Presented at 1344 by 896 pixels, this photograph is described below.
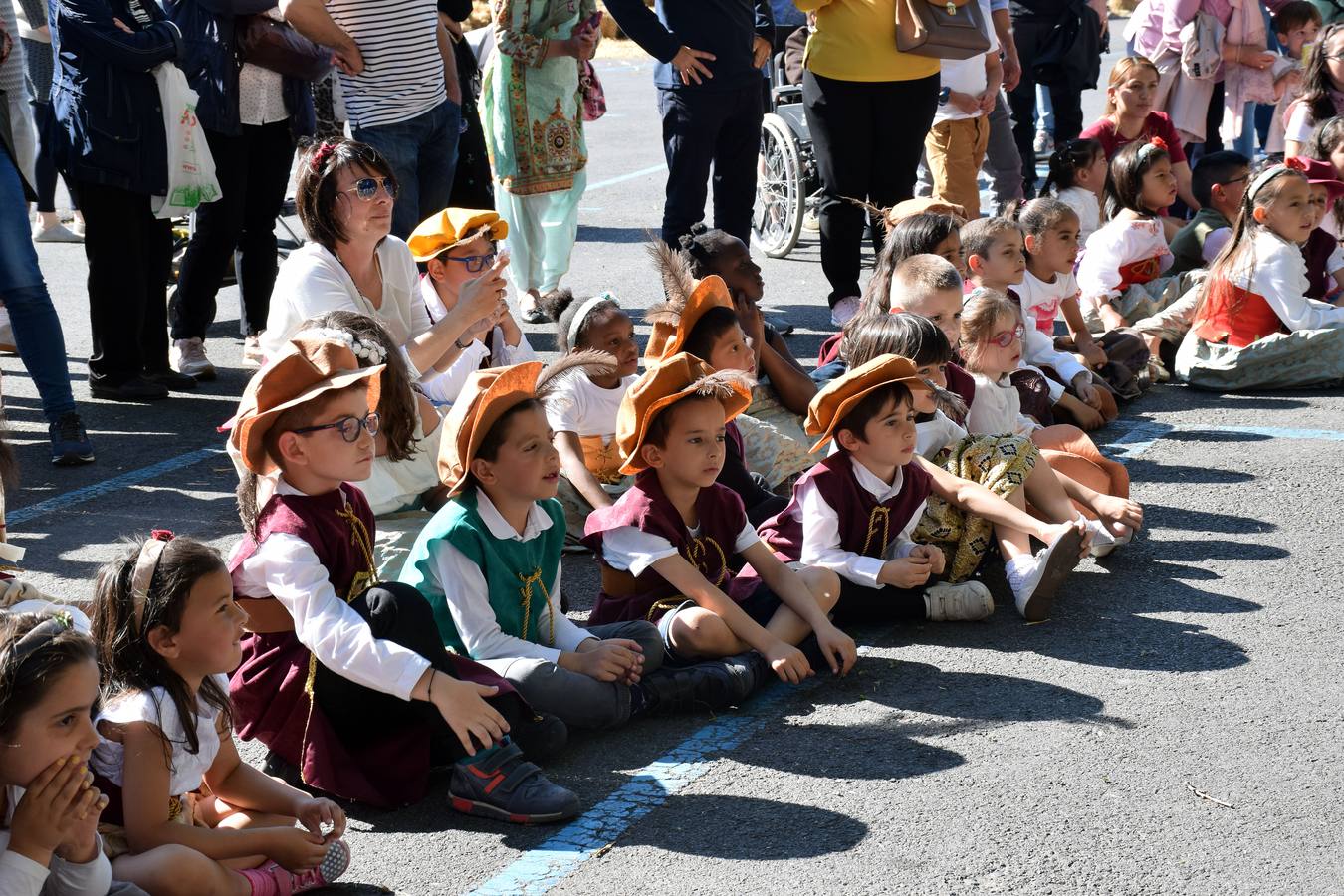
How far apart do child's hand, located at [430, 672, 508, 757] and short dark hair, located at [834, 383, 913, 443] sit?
1.43m

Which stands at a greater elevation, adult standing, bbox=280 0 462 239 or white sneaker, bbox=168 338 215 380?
adult standing, bbox=280 0 462 239

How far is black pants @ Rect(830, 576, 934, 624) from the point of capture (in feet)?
14.0

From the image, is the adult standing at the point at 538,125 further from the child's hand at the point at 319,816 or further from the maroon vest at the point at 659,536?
the child's hand at the point at 319,816

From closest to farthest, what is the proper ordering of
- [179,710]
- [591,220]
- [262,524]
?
[179,710]
[262,524]
[591,220]

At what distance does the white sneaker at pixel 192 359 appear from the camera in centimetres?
688

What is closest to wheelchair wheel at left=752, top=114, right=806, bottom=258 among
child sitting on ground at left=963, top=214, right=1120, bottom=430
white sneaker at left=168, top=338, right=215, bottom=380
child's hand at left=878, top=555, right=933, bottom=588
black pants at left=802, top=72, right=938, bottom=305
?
black pants at left=802, top=72, right=938, bottom=305

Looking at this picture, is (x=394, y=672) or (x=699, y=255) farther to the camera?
(x=699, y=255)

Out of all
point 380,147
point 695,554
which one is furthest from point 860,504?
point 380,147

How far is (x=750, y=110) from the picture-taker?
7.18 m

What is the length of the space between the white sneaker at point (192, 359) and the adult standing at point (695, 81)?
2.08 meters

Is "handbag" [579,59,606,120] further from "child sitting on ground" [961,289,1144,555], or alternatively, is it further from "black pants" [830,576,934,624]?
"black pants" [830,576,934,624]

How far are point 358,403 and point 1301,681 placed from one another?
235cm

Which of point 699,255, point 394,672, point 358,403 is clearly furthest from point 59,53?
point 394,672

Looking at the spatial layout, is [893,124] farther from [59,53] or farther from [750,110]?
[59,53]
